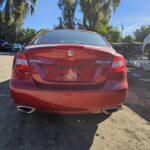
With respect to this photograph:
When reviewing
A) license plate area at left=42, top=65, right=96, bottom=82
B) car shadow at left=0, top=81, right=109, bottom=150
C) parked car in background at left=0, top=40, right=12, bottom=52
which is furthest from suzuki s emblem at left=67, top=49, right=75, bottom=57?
parked car in background at left=0, top=40, right=12, bottom=52

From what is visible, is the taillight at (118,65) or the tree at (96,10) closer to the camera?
the taillight at (118,65)

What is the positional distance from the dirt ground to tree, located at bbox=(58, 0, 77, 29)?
41.8 m

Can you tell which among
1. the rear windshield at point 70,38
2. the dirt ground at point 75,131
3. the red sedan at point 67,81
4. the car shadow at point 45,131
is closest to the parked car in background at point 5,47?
the dirt ground at point 75,131

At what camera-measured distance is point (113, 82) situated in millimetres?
4961

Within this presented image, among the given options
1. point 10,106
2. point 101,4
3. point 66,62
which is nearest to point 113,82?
point 66,62

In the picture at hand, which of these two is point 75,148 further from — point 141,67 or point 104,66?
point 141,67

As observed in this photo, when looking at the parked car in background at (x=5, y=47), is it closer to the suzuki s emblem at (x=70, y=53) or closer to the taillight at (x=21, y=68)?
the taillight at (x=21, y=68)

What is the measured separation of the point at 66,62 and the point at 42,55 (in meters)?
0.34

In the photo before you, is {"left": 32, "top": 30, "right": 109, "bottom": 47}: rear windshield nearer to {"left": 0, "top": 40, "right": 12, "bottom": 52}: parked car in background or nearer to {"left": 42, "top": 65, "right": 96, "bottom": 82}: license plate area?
{"left": 42, "top": 65, "right": 96, "bottom": 82}: license plate area

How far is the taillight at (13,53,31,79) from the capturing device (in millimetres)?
4934

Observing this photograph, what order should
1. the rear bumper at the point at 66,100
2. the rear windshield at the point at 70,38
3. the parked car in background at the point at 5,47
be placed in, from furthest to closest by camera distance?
the parked car in background at the point at 5,47
the rear windshield at the point at 70,38
the rear bumper at the point at 66,100

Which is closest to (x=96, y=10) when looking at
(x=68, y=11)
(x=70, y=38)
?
(x=68, y=11)

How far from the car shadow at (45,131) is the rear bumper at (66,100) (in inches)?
18.5

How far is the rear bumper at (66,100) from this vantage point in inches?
187
